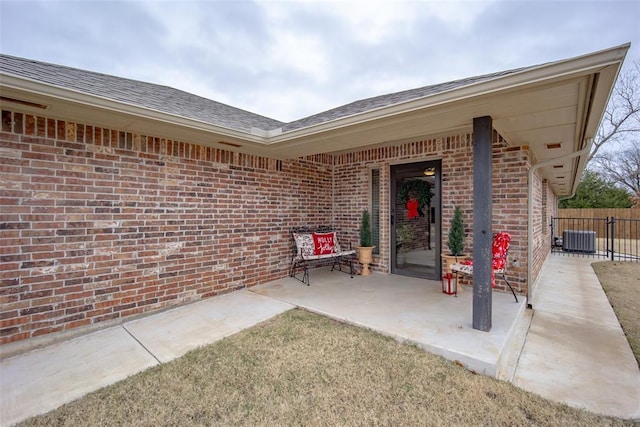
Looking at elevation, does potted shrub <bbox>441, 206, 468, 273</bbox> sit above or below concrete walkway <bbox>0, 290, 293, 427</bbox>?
above

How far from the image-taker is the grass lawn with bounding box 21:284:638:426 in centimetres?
185

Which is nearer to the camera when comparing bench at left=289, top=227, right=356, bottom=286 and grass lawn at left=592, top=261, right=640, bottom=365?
grass lawn at left=592, top=261, right=640, bottom=365

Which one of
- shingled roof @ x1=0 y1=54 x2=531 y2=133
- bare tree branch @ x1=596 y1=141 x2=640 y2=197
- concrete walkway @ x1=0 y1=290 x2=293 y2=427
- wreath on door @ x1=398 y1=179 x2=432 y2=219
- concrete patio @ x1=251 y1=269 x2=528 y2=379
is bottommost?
concrete walkway @ x1=0 y1=290 x2=293 y2=427

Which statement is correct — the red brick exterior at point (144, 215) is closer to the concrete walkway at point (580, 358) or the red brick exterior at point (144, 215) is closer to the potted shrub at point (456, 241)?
the potted shrub at point (456, 241)

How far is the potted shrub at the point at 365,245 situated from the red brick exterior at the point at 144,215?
0.30 metres

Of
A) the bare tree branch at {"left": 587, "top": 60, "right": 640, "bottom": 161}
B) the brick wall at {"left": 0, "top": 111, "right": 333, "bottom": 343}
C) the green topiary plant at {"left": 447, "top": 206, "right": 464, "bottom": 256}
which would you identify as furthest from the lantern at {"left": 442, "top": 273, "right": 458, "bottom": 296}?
the bare tree branch at {"left": 587, "top": 60, "right": 640, "bottom": 161}

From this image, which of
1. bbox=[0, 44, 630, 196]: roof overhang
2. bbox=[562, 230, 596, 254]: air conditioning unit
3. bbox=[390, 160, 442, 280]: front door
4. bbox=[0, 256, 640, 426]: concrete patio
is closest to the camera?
bbox=[0, 44, 630, 196]: roof overhang

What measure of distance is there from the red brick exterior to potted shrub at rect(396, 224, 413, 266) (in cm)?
30

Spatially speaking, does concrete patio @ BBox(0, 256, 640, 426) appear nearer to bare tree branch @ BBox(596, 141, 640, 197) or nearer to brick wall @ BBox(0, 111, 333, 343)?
brick wall @ BBox(0, 111, 333, 343)

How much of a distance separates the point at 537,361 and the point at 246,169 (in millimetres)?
4500

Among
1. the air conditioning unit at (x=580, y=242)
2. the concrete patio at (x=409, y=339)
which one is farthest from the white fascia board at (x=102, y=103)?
the air conditioning unit at (x=580, y=242)

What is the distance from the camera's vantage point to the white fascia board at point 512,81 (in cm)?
182

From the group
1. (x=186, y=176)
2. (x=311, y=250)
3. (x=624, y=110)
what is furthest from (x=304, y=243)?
(x=624, y=110)

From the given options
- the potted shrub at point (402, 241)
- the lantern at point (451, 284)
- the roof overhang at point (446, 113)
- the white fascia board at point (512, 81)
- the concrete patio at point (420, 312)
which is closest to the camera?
the white fascia board at point (512, 81)
